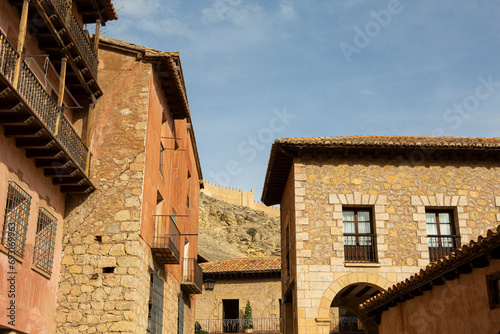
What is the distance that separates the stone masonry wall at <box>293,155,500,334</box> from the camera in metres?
15.9

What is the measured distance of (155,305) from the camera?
1482 centimetres

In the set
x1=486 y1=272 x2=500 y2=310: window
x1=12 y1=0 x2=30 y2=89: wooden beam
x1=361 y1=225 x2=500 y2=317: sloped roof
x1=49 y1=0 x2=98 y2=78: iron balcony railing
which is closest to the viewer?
x1=361 y1=225 x2=500 y2=317: sloped roof

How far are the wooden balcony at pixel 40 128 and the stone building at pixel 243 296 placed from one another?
18.6 meters

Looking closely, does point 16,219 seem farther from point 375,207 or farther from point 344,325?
point 344,325

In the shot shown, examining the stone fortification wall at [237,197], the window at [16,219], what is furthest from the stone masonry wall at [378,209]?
the stone fortification wall at [237,197]

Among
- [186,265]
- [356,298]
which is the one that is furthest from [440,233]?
[186,265]

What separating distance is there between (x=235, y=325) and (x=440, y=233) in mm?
17228

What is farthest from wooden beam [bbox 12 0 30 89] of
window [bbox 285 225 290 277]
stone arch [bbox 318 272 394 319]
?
window [bbox 285 225 290 277]

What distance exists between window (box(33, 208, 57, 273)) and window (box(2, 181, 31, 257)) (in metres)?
0.74

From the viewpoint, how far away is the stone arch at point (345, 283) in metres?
15.7

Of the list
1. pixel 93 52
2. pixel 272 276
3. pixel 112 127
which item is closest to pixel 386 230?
pixel 112 127

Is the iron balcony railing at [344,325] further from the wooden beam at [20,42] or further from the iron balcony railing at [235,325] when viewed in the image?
the wooden beam at [20,42]

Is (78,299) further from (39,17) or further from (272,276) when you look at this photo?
(272,276)

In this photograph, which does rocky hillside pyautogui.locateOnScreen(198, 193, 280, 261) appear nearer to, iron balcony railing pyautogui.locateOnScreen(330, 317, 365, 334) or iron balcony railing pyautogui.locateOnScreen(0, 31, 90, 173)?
iron balcony railing pyautogui.locateOnScreen(330, 317, 365, 334)
